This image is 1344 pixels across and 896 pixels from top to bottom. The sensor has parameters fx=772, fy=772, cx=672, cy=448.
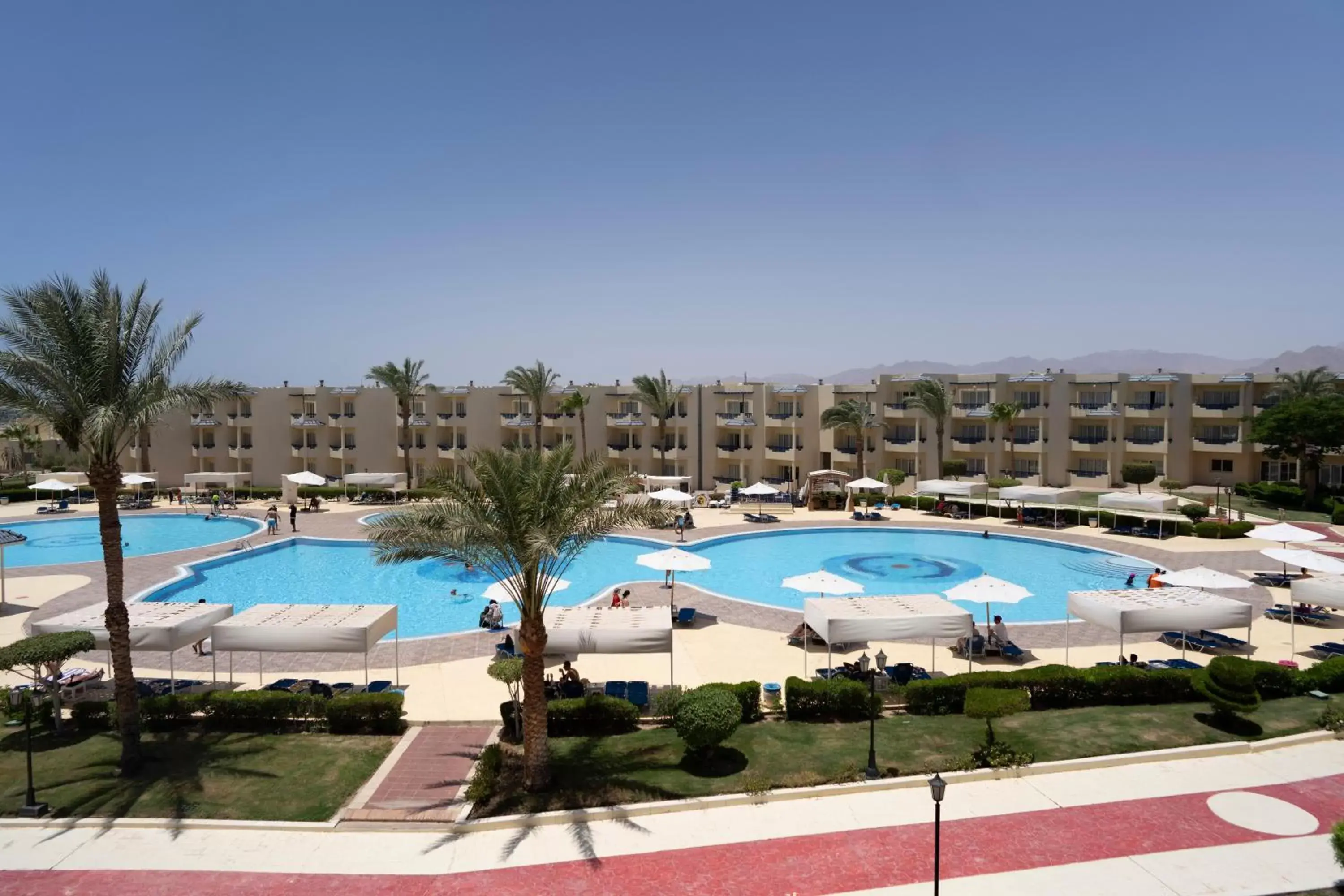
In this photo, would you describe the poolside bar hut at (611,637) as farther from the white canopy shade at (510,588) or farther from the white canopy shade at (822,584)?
the white canopy shade at (822,584)

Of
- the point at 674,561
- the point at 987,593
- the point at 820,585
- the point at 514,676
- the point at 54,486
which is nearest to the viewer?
the point at 514,676

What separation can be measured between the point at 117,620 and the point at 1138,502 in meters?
37.8

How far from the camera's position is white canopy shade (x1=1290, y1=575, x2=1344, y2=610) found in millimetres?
19359

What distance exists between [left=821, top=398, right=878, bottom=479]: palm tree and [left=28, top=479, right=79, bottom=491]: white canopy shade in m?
46.8

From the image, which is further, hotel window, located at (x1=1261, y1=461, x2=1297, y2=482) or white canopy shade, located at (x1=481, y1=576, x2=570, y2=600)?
hotel window, located at (x1=1261, y1=461, x2=1297, y2=482)

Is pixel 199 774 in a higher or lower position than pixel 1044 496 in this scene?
lower

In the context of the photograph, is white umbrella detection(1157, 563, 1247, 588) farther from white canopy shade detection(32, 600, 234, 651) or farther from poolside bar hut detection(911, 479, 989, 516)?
white canopy shade detection(32, 600, 234, 651)

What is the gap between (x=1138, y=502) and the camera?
115ft

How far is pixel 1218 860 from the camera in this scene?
10.9m

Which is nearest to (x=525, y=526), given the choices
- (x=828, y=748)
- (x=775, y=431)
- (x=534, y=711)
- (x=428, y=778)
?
(x=534, y=711)

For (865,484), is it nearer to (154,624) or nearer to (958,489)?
(958,489)

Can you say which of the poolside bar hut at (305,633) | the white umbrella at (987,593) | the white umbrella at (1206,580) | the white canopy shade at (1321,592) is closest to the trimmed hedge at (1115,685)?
the white umbrella at (987,593)

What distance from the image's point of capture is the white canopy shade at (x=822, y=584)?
65.4 ft

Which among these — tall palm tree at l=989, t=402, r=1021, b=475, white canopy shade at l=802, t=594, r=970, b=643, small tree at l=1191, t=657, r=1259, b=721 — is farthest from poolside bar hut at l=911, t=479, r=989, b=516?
small tree at l=1191, t=657, r=1259, b=721
